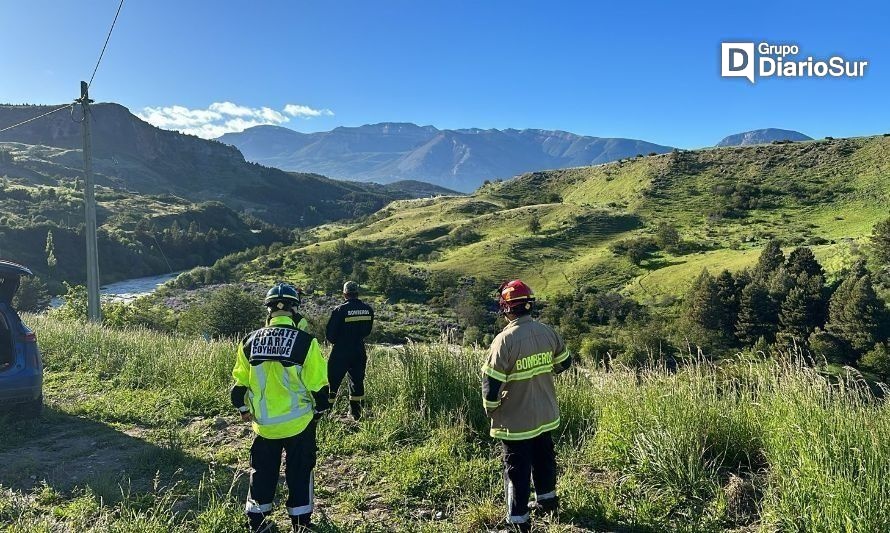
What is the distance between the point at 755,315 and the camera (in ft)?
170

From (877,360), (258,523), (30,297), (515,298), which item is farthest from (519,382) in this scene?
(30,297)

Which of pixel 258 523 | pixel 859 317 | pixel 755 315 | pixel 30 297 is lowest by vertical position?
pixel 755 315

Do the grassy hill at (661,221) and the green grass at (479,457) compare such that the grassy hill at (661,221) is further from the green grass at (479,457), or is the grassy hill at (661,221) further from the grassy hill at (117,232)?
the green grass at (479,457)

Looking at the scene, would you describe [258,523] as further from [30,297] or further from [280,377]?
[30,297]

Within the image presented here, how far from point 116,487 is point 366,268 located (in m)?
79.5

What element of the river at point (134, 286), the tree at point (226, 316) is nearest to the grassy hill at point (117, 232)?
the river at point (134, 286)

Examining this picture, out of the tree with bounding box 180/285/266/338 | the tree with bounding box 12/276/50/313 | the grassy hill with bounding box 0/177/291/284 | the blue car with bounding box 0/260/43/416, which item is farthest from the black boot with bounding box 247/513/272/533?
the grassy hill with bounding box 0/177/291/284

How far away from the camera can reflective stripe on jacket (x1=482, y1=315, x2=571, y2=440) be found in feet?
13.3

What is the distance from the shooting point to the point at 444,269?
265 feet

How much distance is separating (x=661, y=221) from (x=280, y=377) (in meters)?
97.9

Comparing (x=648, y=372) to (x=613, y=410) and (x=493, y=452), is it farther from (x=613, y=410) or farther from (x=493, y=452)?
(x=493, y=452)

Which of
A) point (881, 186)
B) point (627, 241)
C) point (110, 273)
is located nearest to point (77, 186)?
point (110, 273)

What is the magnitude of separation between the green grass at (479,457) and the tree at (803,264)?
5788 centimetres

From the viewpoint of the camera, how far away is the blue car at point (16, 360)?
20.0 feet
